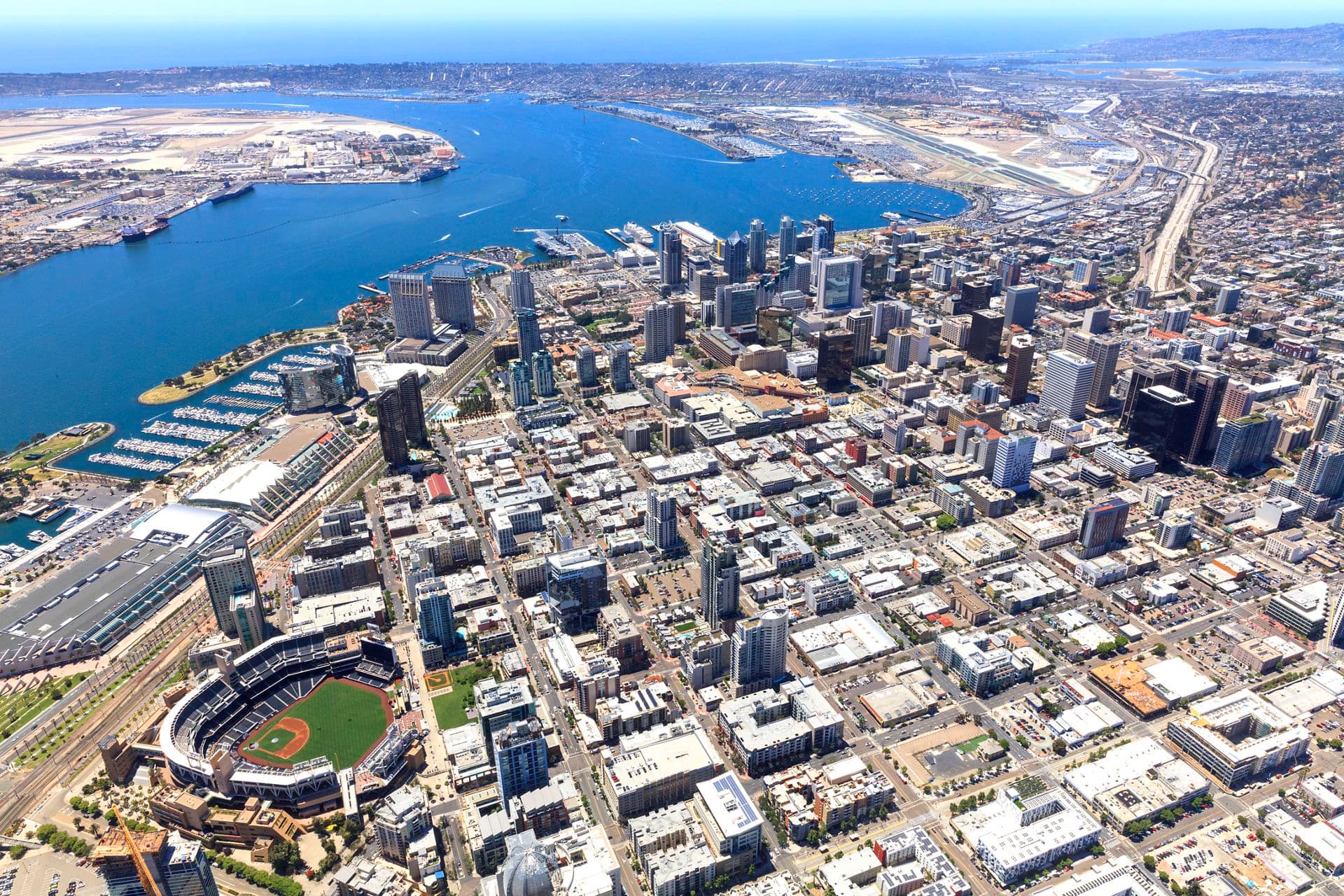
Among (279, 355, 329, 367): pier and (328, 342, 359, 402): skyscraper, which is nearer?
(328, 342, 359, 402): skyscraper

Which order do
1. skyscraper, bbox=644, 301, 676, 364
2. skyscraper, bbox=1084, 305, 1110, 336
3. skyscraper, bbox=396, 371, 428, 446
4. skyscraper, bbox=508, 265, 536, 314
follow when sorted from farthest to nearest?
skyscraper, bbox=508, 265, 536, 314
skyscraper, bbox=1084, 305, 1110, 336
skyscraper, bbox=644, 301, 676, 364
skyscraper, bbox=396, 371, 428, 446

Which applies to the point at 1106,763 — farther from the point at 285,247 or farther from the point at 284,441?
the point at 285,247

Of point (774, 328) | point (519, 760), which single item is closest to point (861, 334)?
point (774, 328)

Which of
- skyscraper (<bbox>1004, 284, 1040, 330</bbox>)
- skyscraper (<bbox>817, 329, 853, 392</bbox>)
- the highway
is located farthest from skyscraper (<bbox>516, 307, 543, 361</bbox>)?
the highway

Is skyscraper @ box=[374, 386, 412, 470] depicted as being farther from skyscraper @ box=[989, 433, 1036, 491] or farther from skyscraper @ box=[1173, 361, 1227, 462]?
skyscraper @ box=[1173, 361, 1227, 462]

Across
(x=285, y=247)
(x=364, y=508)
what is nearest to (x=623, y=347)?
(x=364, y=508)

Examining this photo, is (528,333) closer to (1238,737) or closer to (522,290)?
(522,290)

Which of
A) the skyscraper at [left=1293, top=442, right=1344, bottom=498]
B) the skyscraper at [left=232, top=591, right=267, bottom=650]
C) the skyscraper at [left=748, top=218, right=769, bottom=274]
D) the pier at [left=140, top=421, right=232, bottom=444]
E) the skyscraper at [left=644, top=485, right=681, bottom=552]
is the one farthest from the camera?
the skyscraper at [left=748, top=218, right=769, bottom=274]

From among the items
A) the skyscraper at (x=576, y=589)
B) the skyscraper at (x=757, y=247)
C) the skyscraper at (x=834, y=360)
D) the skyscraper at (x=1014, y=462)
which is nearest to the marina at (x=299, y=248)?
the skyscraper at (x=757, y=247)
